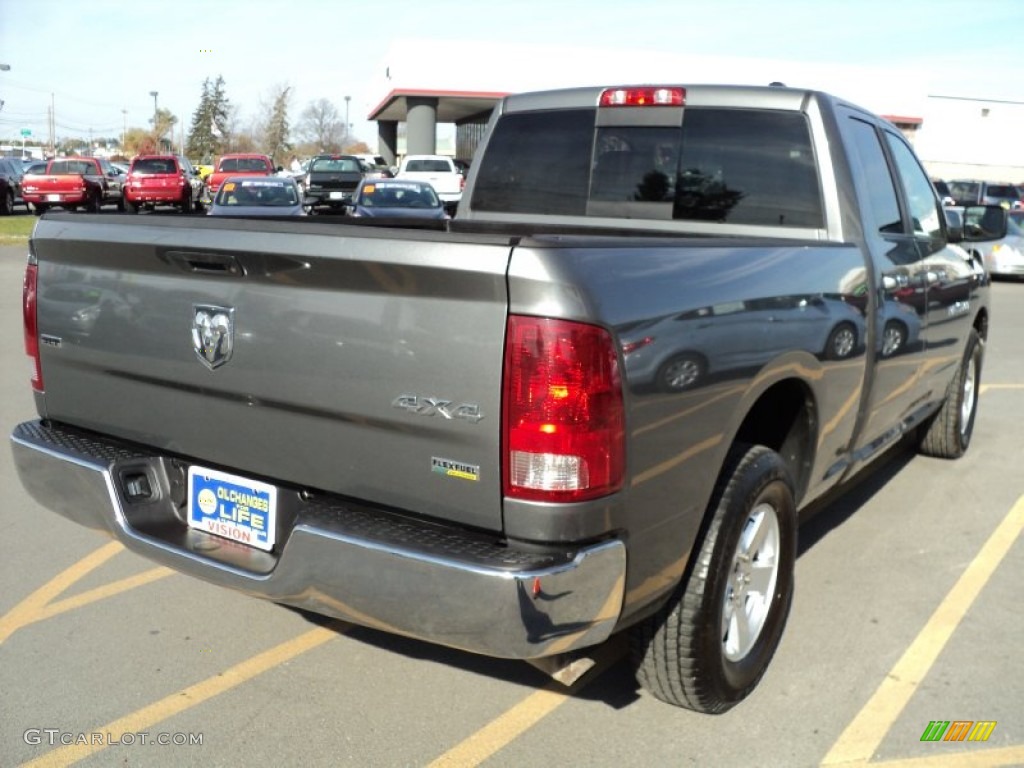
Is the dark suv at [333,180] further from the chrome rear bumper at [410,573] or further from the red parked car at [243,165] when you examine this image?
the chrome rear bumper at [410,573]

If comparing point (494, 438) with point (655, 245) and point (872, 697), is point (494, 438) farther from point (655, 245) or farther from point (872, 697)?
point (872, 697)

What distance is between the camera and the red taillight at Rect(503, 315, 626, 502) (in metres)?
2.42

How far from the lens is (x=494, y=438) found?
2.48 metres

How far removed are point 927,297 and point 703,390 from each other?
2431mm

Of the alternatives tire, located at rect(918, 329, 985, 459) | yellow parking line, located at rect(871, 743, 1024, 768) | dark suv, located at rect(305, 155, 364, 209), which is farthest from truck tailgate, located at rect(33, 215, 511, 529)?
dark suv, located at rect(305, 155, 364, 209)

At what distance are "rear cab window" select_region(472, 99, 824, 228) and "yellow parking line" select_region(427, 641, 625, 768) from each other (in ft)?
6.54

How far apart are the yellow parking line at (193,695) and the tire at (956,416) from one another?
4087mm

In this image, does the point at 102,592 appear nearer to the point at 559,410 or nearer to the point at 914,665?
the point at 559,410

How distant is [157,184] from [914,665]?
28.2 meters

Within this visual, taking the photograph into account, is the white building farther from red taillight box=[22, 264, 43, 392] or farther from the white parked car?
red taillight box=[22, 264, 43, 392]

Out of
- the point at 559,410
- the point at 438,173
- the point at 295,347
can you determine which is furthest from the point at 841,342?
the point at 438,173

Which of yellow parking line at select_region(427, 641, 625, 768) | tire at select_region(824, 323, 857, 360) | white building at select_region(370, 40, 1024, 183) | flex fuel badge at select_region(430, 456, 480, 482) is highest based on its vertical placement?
white building at select_region(370, 40, 1024, 183)

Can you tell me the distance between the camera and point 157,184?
28.5 meters

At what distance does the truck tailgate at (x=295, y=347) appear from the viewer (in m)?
2.50
